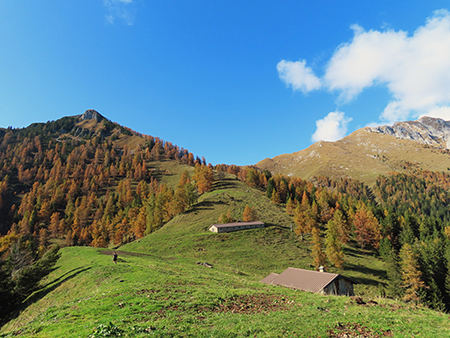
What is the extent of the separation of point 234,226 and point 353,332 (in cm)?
7085

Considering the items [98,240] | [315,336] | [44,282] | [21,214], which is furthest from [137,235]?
[21,214]

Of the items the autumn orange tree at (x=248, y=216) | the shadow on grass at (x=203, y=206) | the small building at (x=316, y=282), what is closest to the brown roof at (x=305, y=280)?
the small building at (x=316, y=282)

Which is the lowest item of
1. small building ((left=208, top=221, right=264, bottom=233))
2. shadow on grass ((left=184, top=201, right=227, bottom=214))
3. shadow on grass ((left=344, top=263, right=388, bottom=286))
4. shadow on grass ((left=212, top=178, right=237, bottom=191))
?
shadow on grass ((left=344, top=263, right=388, bottom=286))

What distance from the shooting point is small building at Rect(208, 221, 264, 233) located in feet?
263

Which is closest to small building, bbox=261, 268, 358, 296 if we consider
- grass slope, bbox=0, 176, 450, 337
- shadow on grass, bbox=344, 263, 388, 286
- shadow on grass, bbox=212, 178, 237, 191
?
grass slope, bbox=0, 176, 450, 337

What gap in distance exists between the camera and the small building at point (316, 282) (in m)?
30.8

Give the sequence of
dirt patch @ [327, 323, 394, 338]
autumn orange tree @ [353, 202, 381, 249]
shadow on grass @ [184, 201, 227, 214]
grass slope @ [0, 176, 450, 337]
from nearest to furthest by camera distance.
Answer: dirt patch @ [327, 323, 394, 338], grass slope @ [0, 176, 450, 337], autumn orange tree @ [353, 202, 381, 249], shadow on grass @ [184, 201, 227, 214]

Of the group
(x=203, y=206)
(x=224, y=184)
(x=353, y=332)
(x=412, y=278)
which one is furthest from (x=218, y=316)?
(x=224, y=184)

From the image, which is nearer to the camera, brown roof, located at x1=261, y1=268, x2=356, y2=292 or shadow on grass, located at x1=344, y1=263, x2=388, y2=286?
brown roof, located at x1=261, y1=268, x2=356, y2=292

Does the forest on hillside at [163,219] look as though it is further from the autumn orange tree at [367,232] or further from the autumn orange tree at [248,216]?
the autumn orange tree at [248,216]

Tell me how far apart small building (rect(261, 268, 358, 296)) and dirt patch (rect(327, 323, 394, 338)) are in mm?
18187

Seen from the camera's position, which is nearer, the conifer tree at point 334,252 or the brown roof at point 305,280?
the brown roof at point 305,280

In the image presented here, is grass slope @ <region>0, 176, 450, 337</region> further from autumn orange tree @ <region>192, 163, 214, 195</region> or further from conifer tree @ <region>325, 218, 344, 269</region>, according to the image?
autumn orange tree @ <region>192, 163, 214, 195</region>

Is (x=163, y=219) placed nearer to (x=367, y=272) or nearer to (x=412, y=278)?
(x=367, y=272)
